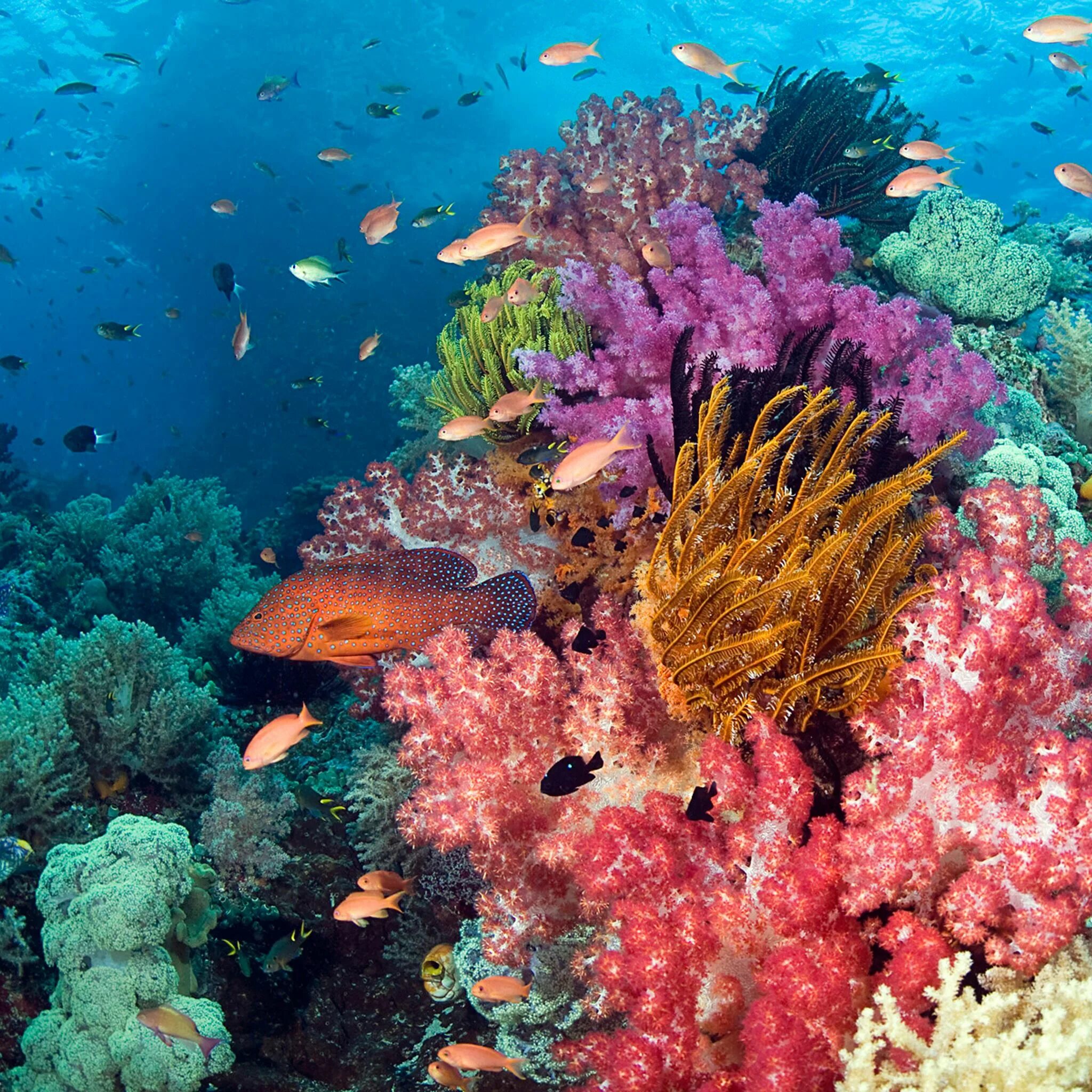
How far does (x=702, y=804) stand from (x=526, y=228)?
5.30 meters

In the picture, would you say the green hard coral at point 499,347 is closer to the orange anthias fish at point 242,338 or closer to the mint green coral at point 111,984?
the mint green coral at point 111,984

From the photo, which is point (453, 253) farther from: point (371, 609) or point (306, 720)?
point (306, 720)

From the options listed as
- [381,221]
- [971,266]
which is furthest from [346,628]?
[381,221]

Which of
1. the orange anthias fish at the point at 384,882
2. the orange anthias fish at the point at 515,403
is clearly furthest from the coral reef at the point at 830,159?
the orange anthias fish at the point at 384,882

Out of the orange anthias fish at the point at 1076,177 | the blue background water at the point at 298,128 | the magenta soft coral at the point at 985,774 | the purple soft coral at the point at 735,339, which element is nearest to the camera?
the magenta soft coral at the point at 985,774

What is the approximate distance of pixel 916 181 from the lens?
669 cm

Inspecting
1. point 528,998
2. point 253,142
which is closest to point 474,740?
point 528,998

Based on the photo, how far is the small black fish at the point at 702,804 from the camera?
95.3 inches

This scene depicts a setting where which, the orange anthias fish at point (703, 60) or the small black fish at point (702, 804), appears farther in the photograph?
the orange anthias fish at point (703, 60)

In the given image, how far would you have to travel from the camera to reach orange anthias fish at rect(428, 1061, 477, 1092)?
2.81m

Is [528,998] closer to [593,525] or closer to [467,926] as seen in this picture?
[467,926]

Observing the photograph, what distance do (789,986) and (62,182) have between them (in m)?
68.8

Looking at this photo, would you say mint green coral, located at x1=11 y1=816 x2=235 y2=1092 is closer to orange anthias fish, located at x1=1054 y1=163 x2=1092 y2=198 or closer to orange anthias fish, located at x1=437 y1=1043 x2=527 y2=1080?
orange anthias fish, located at x1=437 y1=1043 x2=527 y2=1080

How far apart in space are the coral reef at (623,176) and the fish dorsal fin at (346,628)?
3.81 meters
